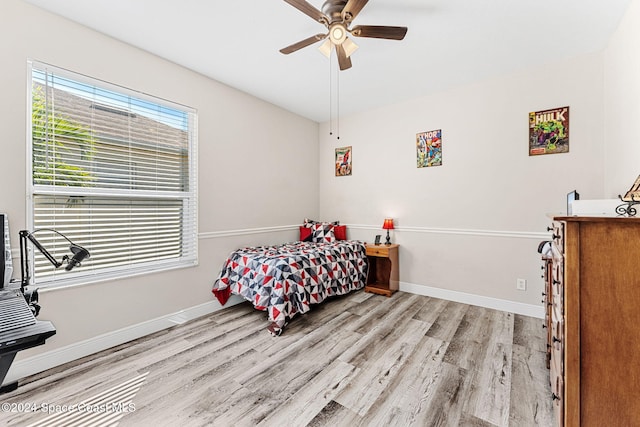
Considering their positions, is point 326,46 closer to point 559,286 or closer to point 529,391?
point 559,286

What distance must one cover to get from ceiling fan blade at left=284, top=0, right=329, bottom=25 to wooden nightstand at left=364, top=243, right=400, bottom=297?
2669 mm

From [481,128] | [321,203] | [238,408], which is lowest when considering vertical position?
[238,408]

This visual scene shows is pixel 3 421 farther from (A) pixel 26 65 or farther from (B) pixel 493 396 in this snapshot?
(B) pixel 493 396

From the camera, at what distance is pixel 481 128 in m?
3.18

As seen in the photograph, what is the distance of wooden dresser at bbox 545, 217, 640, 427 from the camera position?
3.43 ft

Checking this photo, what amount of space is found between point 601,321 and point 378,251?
2.57 m

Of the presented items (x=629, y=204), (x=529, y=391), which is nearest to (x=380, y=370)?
(x=529, y=391)

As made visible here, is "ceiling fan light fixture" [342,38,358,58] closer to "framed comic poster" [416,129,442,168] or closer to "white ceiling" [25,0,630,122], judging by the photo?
"white ceiling" [25,0,630,122]

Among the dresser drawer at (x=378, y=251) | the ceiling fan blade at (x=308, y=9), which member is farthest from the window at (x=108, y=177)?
the dresser drawer at (x=378, y=251)

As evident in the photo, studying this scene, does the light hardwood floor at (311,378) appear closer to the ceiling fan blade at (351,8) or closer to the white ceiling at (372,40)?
the ceiling fan blade at (351,8)

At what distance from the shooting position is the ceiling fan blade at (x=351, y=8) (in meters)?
1.72

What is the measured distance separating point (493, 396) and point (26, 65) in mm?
3956

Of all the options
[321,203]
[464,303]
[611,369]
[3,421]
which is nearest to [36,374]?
[3,421]

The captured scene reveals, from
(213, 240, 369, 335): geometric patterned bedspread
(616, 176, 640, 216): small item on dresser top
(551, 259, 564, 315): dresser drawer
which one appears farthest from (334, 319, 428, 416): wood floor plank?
(616, 176, 640, 216): small item on dresser top
